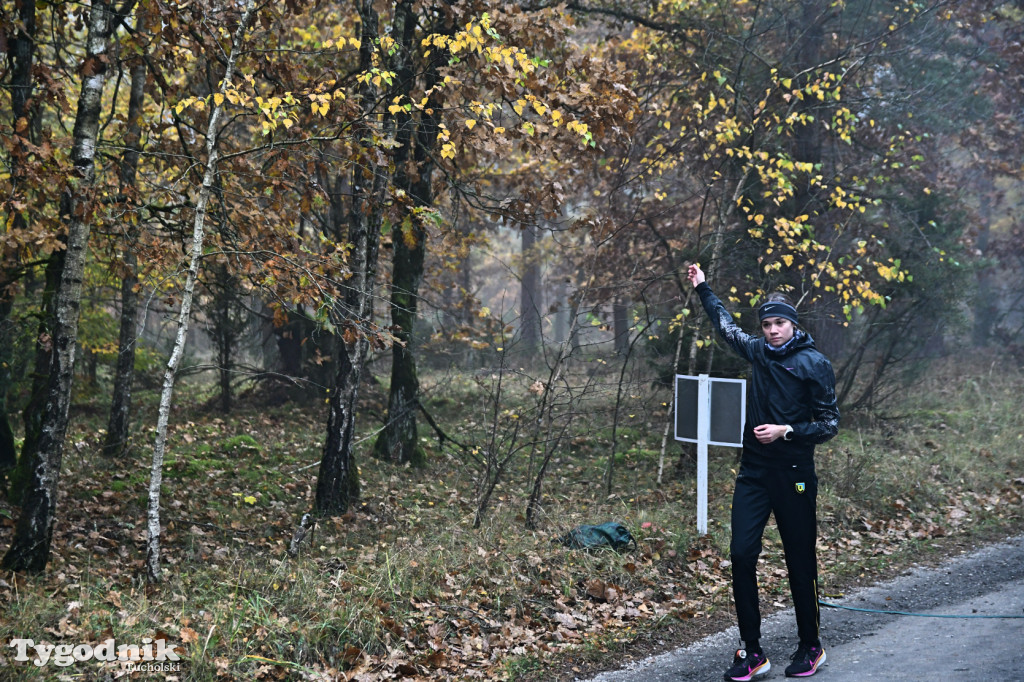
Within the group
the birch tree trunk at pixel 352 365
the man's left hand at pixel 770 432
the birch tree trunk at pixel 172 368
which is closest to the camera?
the man's left hand at pixel 770 432

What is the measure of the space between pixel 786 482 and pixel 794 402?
1.63 ft

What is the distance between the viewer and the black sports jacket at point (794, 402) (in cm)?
A: 483

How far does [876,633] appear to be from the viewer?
580 cm

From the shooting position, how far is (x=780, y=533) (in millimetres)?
4914

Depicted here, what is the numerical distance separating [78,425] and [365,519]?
256 inches

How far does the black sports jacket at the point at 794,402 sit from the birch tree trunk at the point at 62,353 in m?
5.40

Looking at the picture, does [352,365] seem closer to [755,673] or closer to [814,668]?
[755,673]

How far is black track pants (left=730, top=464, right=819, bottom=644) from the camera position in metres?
4.86

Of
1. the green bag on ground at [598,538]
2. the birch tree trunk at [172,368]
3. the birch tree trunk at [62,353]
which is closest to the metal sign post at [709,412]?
the green bag on ground at [598,538]

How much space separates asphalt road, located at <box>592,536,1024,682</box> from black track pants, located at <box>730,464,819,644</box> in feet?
1.27

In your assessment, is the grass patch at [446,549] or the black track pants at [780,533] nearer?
the black track pants at [780,533]

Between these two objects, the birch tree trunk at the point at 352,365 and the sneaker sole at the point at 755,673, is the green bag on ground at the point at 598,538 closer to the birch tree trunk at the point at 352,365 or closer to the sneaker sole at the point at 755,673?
the sneaker sole at the point at 755,673

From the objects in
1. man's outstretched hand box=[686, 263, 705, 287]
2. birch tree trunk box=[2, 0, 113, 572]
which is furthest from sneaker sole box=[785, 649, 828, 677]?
birch tree trunk box=[2, 0, 113, 572]

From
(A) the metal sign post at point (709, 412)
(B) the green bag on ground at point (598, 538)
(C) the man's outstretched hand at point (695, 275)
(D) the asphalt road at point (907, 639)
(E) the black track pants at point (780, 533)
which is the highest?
(C) the man's outstretched hand at point (695, 275)
